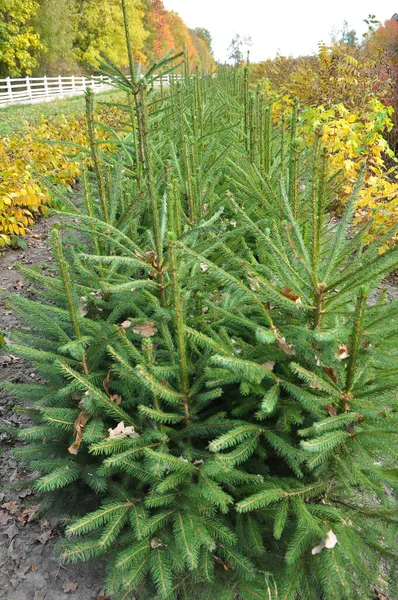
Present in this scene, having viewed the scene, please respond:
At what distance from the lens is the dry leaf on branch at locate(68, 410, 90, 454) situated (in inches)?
77.3

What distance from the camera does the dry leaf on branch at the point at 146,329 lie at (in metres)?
2.11

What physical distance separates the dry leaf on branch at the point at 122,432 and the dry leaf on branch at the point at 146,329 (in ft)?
1.35

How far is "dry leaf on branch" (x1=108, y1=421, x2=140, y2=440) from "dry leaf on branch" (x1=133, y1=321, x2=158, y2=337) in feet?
1.35

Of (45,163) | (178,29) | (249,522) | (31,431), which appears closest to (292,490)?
(249,522)

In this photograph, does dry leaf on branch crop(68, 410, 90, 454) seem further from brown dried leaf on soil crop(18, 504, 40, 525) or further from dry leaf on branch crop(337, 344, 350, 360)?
dry leaf on branch crop(337, 344, 350, 360)

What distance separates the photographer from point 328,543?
1602 millimetres

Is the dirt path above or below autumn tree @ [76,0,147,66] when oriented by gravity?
below

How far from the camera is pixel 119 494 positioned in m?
1.95

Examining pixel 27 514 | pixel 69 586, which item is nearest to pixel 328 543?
pixel 69 586

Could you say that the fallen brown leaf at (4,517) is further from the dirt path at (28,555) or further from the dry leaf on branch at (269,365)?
the dry leaf on branch at (269,365)

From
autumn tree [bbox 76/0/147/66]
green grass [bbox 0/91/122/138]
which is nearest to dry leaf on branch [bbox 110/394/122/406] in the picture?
green grass [bbox 0/91/122/138]

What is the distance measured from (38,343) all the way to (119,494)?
86 cm

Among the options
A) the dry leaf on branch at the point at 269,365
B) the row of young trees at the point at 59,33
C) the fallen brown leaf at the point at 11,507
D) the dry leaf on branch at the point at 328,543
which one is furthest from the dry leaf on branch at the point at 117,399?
the row of young trees at the point at 59,33

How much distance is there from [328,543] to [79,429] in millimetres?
1071
